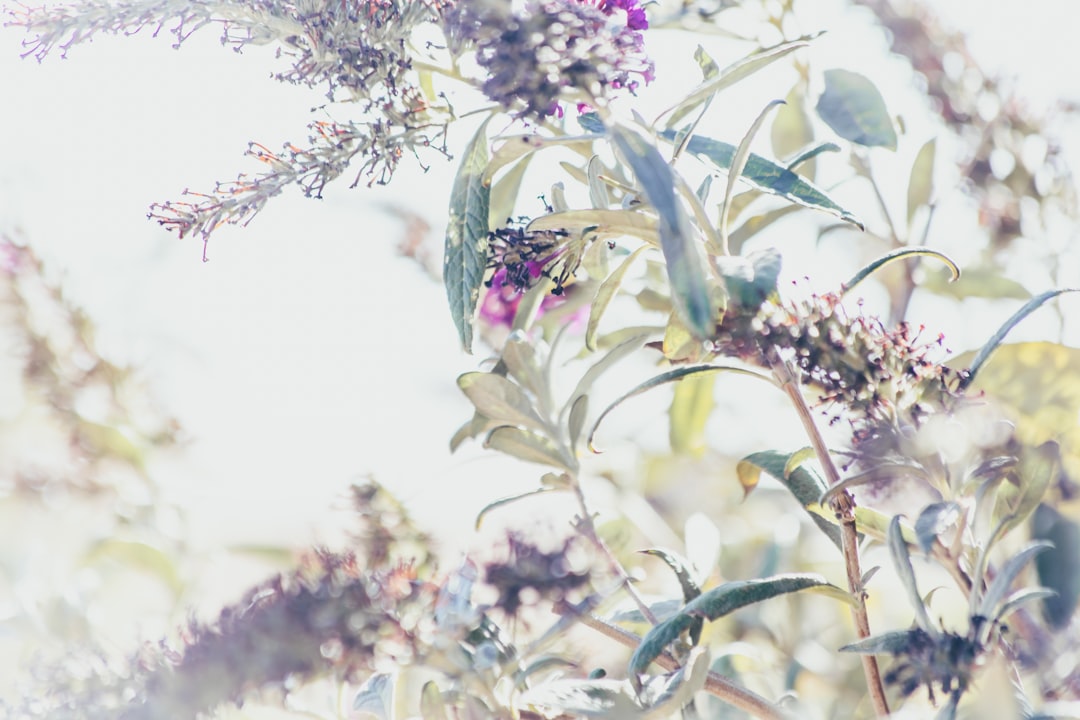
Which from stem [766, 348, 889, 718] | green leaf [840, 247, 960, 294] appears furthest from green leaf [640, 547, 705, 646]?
green leaf [840, 247, 960, 294]

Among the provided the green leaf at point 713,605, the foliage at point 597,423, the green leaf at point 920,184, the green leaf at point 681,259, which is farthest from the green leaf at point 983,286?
the green leaf at point 681,259

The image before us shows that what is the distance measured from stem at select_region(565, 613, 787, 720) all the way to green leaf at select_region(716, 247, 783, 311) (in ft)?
0.77

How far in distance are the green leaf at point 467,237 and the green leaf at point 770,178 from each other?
13cm

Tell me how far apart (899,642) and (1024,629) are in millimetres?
210

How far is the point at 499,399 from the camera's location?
2.31 ft

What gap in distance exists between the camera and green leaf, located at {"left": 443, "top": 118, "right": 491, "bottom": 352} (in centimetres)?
59

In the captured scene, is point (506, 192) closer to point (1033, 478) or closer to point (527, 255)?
point (527, 255)

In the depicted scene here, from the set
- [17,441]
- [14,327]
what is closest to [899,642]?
[14,327]

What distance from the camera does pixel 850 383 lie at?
546mm

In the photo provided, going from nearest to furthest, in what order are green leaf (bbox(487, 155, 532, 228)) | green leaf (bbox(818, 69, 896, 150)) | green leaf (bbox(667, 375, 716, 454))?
green leaf (bbox(818, 69, 896, 150)), green leaf (bbox(487, 155, 532, 228)), green leaf (bbox(667, 375, 716, 454))

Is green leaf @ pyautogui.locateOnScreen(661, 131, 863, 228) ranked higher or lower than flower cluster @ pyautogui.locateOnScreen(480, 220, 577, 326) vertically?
higher

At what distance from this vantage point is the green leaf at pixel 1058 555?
0.75 m

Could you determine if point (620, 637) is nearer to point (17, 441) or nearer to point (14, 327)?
point (14, 327)

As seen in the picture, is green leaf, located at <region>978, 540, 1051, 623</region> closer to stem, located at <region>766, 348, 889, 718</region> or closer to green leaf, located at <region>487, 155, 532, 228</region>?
stem, located at <region>766, 348, 889, 718</region>
